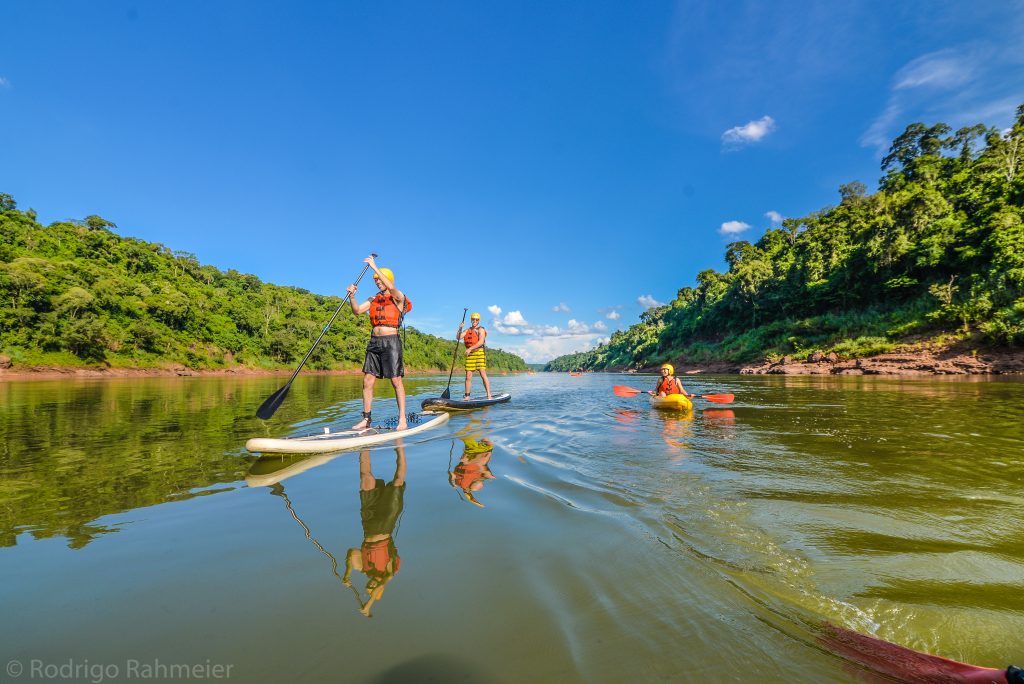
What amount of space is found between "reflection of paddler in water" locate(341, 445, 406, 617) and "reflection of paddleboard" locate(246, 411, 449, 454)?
3.77 ft

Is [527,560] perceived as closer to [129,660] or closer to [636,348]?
[129,660]

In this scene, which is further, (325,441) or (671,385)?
(671,385)

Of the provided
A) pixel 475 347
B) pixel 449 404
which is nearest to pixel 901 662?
pixel 449 404

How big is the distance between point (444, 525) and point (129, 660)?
193 cm

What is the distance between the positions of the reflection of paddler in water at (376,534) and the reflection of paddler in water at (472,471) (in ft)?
2.04

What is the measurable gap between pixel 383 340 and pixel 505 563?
223 inches

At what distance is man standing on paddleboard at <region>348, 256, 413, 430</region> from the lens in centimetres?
750

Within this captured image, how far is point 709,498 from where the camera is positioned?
4.07 meters

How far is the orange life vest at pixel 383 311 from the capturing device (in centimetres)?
769

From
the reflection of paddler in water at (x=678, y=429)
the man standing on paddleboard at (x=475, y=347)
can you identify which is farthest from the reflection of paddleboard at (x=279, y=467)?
the man standing on paddleboard at (x=475, y=347)

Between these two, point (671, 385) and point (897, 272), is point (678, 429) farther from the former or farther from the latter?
point (897, 272)

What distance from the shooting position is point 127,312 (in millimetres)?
50906

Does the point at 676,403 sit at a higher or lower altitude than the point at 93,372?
lower

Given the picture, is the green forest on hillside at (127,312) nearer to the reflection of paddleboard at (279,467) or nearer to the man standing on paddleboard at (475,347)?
the man standing on paddleboard at (475,347)
